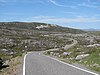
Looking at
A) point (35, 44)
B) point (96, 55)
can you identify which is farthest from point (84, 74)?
point (35, 44)

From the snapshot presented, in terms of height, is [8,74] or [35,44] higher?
[8,74]

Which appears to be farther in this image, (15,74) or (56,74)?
(15,74)

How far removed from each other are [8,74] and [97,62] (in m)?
8.53

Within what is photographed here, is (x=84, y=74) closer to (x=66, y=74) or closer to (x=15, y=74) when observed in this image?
(x=66, y=74)

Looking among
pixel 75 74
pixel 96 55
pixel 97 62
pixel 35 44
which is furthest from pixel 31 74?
pixel 35 44

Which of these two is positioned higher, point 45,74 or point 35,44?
point 45,74

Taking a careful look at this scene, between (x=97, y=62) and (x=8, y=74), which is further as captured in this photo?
(x=97, y=62)

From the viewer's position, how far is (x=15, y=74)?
18.9m

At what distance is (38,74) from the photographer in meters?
17.4

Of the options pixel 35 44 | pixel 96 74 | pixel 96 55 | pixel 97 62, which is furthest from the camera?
pixel 35 44

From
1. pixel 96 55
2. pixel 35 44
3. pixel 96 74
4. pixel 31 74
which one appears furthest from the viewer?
pixel 35 44

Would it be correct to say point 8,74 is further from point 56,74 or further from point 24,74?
point 56,74

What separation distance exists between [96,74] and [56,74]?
8.31ft

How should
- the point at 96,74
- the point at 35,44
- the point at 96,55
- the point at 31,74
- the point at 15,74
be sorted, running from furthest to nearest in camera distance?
the point at 35,44, the point at 96,55, the point at 15,74, the point at 31,74, the point at 96,74
